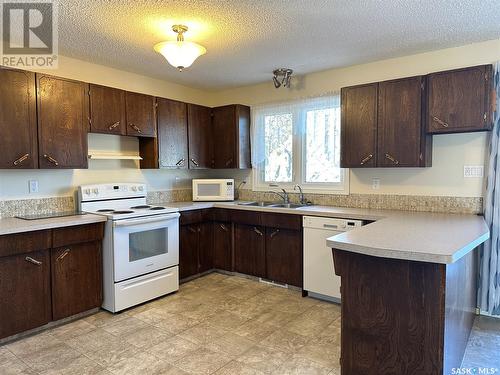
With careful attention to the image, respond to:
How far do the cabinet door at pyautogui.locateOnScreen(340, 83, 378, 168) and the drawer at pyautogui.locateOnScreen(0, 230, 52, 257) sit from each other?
9.08ft

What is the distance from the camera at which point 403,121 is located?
309cm

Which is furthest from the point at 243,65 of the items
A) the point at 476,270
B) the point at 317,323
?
the point at 476,270

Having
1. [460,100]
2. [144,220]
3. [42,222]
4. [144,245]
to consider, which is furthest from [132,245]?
[460,100]

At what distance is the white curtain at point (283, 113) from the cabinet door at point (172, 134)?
93cm

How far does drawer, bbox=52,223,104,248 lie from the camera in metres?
2.76

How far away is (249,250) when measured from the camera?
3.94 m

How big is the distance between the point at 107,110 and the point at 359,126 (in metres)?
2.51

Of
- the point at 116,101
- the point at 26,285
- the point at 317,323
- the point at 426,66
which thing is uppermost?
the point at 426,66

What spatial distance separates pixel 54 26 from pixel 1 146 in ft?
3.39

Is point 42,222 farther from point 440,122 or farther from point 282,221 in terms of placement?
point 440,122

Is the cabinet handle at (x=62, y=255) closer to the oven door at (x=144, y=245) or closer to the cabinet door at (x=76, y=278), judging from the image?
the cabinet door at (x=76, y=278)

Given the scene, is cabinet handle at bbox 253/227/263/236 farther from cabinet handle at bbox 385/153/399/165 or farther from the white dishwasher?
cabinet handle at bbox 385/153/399/165

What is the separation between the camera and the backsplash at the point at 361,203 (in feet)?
9.98

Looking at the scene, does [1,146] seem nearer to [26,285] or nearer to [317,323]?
[26,285]
